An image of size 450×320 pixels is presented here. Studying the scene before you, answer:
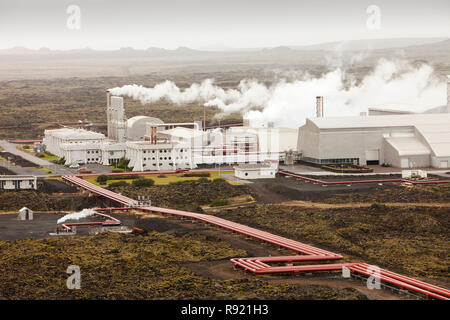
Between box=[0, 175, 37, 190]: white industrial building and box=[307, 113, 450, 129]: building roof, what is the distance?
24.8m

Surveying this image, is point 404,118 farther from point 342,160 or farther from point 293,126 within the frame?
point 293,126

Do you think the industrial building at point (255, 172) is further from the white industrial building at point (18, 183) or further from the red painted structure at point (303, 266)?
the red painted structure at point (303, 266)

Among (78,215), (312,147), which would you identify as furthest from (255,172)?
(78,215)

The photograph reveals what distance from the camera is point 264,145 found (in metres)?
78.4

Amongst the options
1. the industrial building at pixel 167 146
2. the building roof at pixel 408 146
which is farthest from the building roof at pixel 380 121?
the industrial building at pixel 167 146

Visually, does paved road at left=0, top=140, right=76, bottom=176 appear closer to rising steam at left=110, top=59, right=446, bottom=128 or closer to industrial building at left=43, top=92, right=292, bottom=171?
industrial building at left=43, top=92, right=292, bottom=171

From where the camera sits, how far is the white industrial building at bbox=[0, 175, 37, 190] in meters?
59.8

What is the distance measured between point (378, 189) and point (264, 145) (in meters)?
20.7

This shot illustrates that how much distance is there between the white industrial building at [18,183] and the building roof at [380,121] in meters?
24.8

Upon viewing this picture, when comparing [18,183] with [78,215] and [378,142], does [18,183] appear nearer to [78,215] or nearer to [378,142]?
[78,215]

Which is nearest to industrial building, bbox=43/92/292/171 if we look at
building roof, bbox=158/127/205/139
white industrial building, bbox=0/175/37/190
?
building roof, bbox=158/127/205/139

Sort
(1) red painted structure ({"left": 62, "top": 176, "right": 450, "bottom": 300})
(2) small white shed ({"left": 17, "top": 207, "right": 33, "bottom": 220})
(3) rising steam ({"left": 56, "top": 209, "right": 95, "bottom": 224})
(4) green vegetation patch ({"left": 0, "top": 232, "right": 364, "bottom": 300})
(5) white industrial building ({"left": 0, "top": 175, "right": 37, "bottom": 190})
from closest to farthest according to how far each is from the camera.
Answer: (4) green vegetation patch ({"left": 0, "top": 232, "right": 364, "bottom": 300})
(1) red painted structure ({"left": 62, "top": 176, "right": 450, "bottom": 300})
(3) rising steam ({"left": 56, "top": 209, "right": 95, "bottom": 224})
(2) small white shed ({"left": 17, "top": 207, "right": 33, "bottom": 220})
(5) white industrial building ({"left": 0, "top": 175, "right": 37, "bottom": 190})
